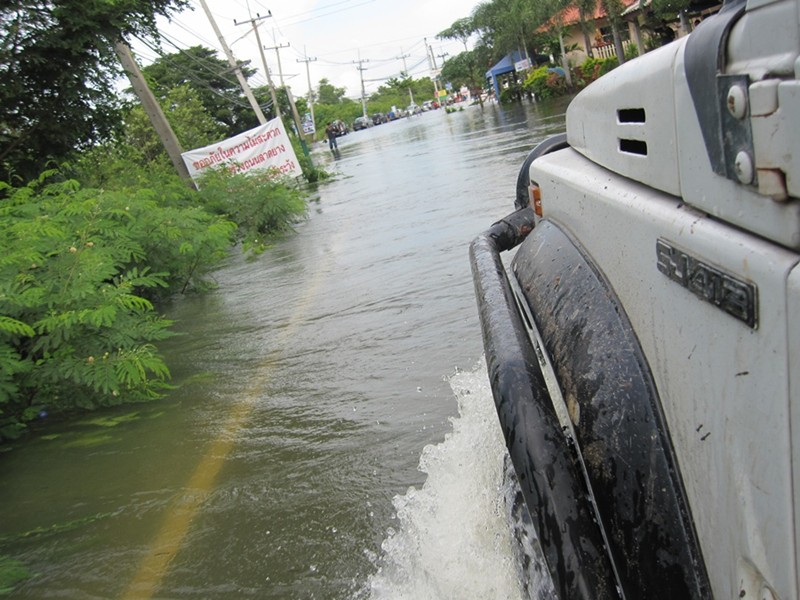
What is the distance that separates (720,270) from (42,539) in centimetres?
331

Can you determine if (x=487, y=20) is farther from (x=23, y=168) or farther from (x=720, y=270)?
(x=720, y=270)

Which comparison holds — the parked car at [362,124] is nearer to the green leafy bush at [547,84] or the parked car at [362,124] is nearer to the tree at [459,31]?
the tree at [459,31]

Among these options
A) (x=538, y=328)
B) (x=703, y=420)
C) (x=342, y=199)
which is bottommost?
(x=342, y=199)

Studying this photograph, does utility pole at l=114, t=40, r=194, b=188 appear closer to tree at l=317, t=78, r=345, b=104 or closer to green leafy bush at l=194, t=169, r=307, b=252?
green leafy bush at l=194, t=169, r=307, b=252

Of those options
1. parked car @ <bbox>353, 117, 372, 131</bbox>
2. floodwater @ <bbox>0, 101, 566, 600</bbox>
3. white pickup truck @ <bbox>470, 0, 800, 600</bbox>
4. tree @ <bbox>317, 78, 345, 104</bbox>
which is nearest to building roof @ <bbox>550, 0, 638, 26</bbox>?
floodwater @ <bbox>0, 101, 566, 600</bbox>

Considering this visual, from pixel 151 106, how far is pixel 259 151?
3246 millimetres

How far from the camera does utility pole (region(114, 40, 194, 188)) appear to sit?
41.7 ft

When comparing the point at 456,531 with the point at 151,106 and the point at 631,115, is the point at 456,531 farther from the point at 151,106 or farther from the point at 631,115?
the point at 151,106

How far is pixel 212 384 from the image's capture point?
202 inches

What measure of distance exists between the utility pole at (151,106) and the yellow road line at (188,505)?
30.3ft

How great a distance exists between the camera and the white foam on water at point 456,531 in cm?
240

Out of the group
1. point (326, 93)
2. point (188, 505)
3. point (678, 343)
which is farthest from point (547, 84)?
point (326, 93)

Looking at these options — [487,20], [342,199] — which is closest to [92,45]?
[342,199]

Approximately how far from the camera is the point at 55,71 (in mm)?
9820
